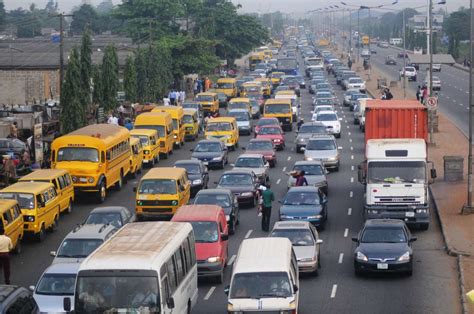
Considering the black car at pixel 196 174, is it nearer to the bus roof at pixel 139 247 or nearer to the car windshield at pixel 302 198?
the car windshield at pixel 302 198

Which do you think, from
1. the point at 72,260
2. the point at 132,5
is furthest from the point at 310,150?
the point at 132,5

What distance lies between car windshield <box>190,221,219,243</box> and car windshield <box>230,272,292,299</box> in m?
5.66

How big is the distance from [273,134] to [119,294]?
38.2 m

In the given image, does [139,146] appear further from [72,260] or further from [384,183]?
[72,260]

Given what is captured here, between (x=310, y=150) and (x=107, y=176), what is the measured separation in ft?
35.8

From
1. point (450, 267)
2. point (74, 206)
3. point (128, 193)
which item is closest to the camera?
point (450, 267)

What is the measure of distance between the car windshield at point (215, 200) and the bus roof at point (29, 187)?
5.06 m

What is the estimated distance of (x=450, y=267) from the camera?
30891 mm

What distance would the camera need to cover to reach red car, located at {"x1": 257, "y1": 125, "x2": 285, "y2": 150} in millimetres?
57794

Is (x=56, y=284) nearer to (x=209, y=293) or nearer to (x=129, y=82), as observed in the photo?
(x=209, y=293)

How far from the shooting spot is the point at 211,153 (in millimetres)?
50938

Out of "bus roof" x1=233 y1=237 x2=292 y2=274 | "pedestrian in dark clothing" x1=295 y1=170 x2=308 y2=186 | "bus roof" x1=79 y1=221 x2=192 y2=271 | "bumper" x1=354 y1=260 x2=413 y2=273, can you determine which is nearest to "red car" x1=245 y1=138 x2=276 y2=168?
"pedestrian in dark clothing" x1=295 y1=170 x2=308 y2=186

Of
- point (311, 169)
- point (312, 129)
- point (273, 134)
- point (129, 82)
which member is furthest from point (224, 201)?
point (129, 82)

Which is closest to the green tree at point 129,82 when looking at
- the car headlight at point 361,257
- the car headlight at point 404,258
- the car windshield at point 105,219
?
the car windshield at point 105,219
